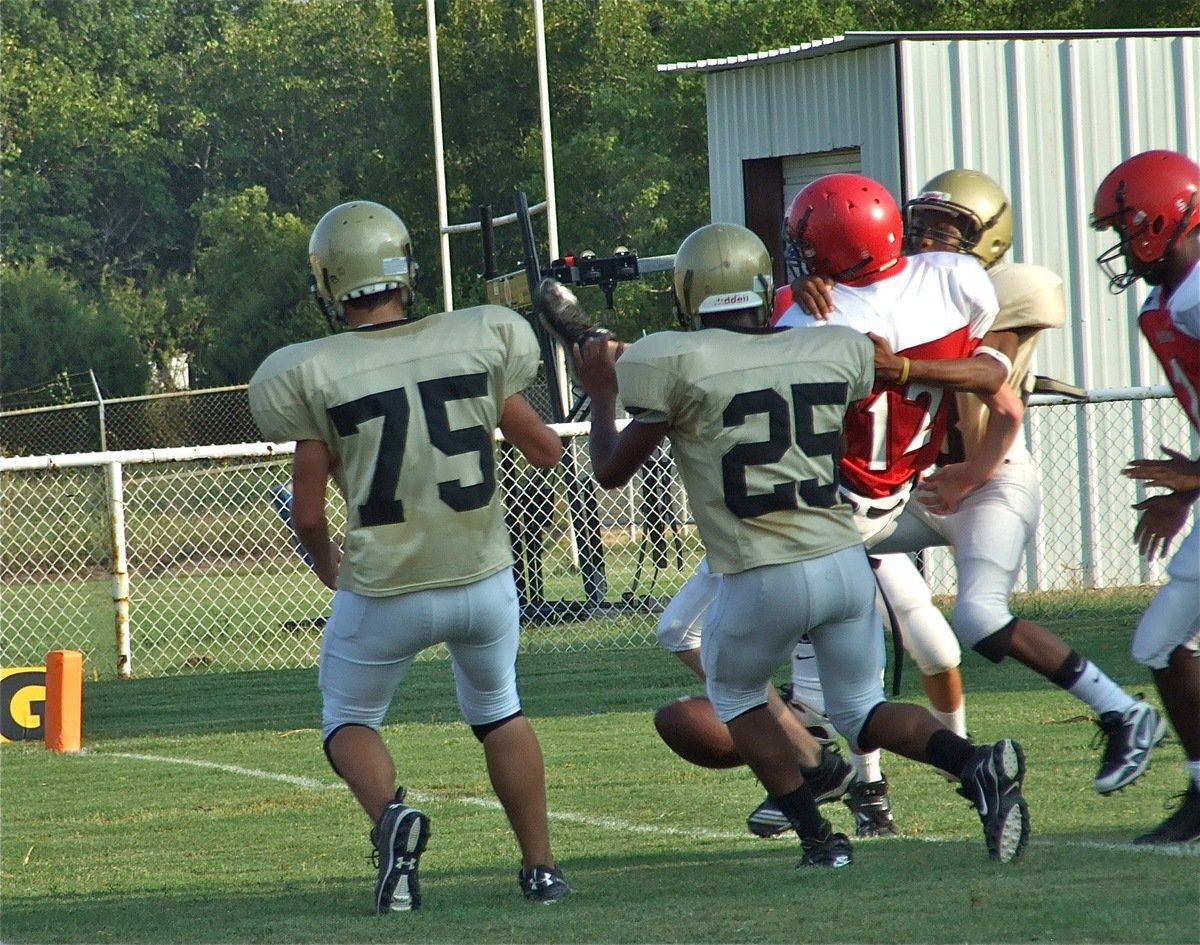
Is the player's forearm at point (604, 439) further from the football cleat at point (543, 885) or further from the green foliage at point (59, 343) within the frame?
the green foliage at point (59, 343)

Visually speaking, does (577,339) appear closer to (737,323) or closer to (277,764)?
(737,323)

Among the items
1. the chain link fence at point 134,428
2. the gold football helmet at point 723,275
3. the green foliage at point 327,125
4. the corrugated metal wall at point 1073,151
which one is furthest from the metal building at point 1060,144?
the chain link fence at point 134,428

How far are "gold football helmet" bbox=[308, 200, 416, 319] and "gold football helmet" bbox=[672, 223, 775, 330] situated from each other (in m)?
0.79

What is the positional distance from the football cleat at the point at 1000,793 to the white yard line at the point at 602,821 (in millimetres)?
433

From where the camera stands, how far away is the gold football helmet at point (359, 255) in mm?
4953

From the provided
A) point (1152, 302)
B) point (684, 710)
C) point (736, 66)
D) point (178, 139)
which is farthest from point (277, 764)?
point (178, 139)

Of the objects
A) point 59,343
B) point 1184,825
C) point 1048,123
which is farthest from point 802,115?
point 59,343

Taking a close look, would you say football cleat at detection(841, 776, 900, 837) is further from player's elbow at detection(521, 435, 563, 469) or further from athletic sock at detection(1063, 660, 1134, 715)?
player's elbow at detection(521, 435, 563, 469)

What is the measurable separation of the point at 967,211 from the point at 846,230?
814 mm

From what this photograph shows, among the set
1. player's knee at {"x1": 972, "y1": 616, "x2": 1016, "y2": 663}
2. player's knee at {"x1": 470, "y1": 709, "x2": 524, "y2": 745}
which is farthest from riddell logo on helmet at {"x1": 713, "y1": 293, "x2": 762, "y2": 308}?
player's knee at {"x1": 972, "y1": 616, "x2": 1016, "y2": 663}

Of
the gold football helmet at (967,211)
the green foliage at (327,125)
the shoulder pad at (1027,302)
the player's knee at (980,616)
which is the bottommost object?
the player's knee at (980,616)

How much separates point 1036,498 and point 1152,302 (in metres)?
0.86

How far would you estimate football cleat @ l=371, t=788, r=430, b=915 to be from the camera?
4809mm

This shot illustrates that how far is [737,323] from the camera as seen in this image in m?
5.01
